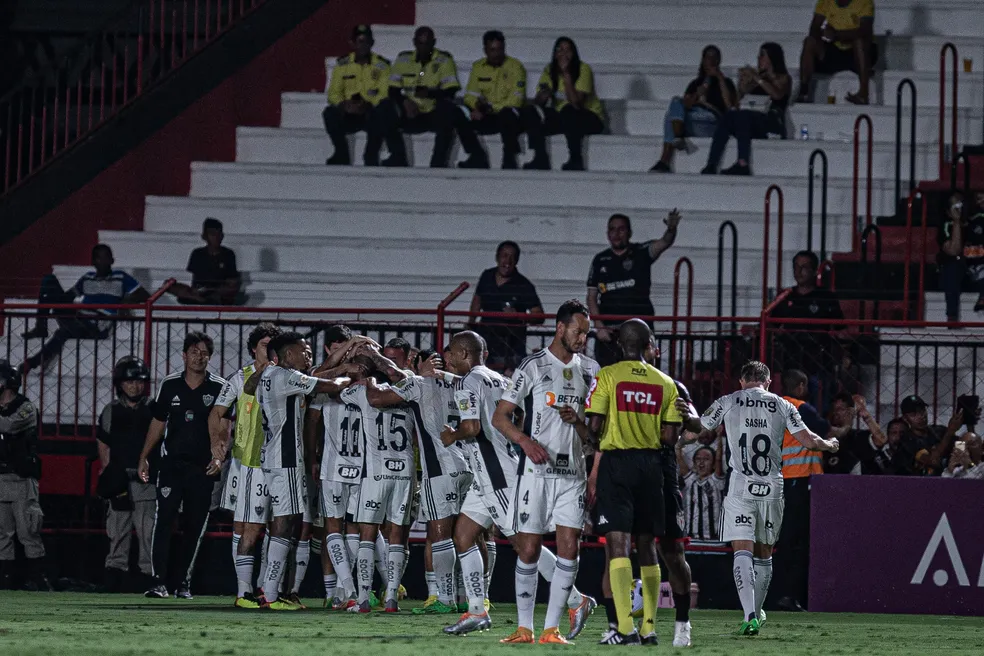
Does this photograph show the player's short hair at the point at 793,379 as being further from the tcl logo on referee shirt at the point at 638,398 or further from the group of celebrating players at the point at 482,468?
the tcl logo on referee shirt at the point at 638,398

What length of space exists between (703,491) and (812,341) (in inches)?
67.4

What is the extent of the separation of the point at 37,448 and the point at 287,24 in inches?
317

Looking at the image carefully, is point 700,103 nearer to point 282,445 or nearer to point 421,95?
point 421,95

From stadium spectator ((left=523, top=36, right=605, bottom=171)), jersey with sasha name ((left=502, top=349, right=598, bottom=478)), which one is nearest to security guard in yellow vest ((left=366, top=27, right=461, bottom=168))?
stadium spectator ((left=523, top=36, right=605, bottom=171))

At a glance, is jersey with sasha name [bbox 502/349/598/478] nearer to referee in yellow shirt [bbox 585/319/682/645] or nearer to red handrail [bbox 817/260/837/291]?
referee in yellow shirt [bbox 585/319/682/645]

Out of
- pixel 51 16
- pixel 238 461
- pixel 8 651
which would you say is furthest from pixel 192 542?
pixel 51 16

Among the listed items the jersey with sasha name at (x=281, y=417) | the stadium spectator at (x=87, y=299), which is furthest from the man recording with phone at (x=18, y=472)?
the jersey with sasha name at (x=281, y=417)

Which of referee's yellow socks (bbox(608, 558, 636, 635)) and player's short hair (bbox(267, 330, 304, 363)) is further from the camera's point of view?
player's short hair (bbox(267, 330, 304, 363))

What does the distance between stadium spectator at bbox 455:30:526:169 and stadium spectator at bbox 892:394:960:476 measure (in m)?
6.49

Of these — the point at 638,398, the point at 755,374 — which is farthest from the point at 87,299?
the point at 638,398

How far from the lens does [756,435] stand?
12.0 m

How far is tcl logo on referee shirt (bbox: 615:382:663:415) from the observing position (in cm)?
1009

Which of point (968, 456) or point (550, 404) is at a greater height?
point (550, 404)

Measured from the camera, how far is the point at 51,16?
969 inches
